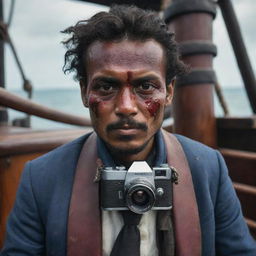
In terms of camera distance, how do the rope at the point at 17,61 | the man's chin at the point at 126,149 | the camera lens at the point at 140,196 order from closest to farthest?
the camera lens at the point at 140,196
the man's chin at the point at 126,149
the rope at the point at 17,61

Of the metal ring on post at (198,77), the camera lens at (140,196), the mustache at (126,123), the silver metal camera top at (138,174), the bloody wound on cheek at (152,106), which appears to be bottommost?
the camera lens at (140,196)

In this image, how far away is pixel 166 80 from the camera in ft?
3.91

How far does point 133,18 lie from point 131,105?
0.31 m

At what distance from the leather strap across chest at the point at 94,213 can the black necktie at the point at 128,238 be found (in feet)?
0.21

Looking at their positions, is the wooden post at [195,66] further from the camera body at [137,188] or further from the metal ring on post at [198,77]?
the camera body at [137,188]

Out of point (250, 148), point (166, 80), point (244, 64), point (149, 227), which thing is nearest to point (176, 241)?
point (149, 227)

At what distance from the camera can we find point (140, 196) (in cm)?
95

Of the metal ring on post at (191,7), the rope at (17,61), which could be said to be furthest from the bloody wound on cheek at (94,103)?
the rope at (17,61)

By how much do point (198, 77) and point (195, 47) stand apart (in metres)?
0.18

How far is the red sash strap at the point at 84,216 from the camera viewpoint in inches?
39.8

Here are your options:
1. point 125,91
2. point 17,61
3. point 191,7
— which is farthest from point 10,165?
point 17,61

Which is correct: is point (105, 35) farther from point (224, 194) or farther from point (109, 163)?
point (224, 194)

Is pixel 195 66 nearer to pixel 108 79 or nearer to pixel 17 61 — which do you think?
pixel 108 79

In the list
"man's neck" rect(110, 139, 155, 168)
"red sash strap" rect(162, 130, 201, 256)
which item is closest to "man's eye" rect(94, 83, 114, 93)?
"man's neck" rect(110, 139, 155, 168)
